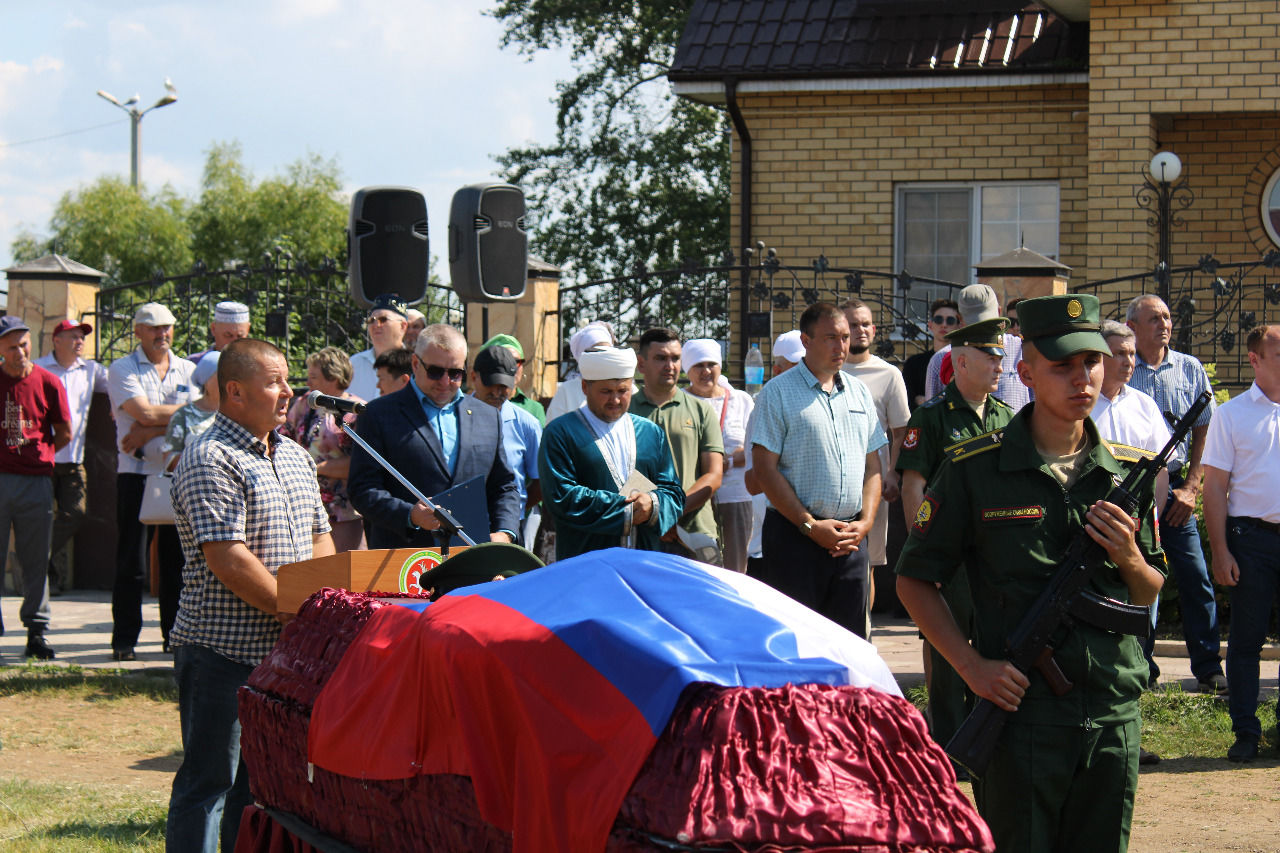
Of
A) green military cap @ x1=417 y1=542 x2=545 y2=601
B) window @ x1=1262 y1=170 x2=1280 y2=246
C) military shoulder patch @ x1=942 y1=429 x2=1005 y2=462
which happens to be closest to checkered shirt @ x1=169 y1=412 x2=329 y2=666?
green military cap @ x1=417 y1=542 x2=545 y2=601

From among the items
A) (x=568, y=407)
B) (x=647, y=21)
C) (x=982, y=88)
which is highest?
A: (x=647, y=21)

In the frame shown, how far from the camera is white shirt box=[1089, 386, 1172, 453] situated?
281 inches

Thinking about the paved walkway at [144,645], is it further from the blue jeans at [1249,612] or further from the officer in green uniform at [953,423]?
the officer in green uniform at [953,423]

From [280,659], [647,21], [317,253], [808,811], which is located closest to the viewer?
[808,811]

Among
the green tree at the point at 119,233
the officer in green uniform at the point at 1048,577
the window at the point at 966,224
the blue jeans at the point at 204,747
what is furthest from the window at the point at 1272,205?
the green tree at the point at 119,233

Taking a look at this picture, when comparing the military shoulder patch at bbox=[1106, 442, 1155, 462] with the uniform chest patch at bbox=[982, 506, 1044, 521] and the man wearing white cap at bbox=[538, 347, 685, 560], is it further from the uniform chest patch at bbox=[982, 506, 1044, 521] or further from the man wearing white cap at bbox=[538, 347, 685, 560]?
the man wearing white cap at bbox=[538, 347, 685, 560]

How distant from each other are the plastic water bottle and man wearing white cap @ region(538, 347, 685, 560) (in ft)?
18.8

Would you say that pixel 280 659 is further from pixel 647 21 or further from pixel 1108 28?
pixel 647 21

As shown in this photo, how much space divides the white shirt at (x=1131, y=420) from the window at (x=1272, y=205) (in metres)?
10.2

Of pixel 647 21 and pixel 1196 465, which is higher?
pixel 647 21

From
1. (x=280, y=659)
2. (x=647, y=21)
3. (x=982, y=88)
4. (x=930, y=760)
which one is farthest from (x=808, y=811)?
(x=647, y=21)

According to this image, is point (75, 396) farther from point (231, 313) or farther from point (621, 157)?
point (621, 157)

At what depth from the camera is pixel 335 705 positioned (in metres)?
3.70

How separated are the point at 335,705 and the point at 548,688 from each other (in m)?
0.94
